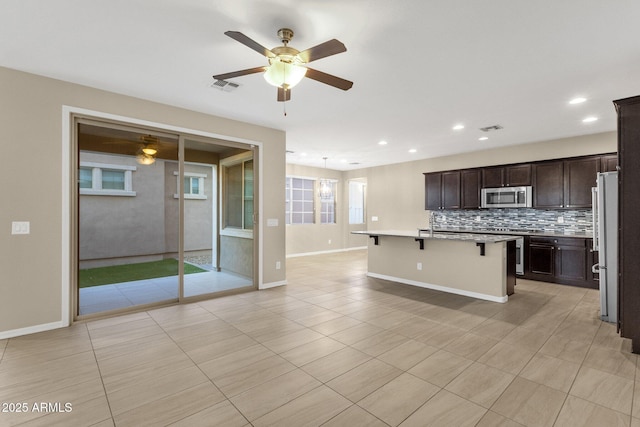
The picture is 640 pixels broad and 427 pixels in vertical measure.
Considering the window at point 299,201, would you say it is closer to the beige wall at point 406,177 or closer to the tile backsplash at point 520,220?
the beige wall at point 406,177

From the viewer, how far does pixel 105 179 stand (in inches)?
292

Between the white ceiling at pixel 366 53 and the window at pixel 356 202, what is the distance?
19.6ft

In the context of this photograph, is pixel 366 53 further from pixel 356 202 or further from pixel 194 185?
pixel 356 202

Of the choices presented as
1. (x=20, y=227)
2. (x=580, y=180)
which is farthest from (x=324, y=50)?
(x=580, y=180)

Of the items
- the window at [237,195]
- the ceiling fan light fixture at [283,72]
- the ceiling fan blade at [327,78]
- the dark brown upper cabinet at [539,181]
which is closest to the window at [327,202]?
the dark brown upper cabinet at [539,181]

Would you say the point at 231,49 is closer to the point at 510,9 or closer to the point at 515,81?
the point at 510,9

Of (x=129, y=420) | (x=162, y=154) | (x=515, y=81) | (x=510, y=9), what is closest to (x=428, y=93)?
(x=515, y=81)

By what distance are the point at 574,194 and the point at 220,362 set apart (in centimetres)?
630

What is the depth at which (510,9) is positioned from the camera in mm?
2160

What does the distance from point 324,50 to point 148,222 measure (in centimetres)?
742

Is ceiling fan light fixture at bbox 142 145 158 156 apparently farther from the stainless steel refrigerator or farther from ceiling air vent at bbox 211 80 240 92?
the stainless steel refrigerator

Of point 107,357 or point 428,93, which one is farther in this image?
point 428,93

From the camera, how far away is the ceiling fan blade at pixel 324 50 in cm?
Answer: 204

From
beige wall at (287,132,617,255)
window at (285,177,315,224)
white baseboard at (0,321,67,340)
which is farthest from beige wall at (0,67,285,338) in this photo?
beige wall at (287,132,617,255)
